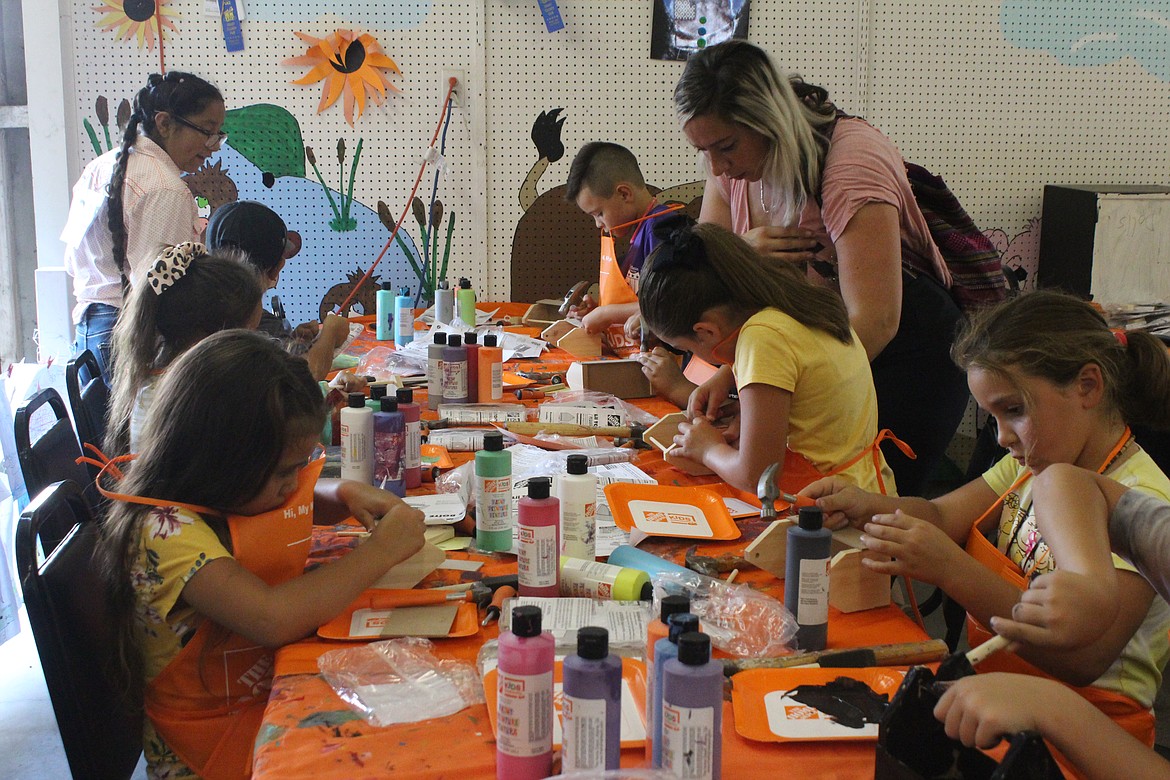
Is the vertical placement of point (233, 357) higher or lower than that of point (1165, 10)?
lower

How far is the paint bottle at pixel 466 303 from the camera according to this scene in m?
4.02

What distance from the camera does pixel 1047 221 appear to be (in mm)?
4918

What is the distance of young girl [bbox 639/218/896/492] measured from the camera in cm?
194

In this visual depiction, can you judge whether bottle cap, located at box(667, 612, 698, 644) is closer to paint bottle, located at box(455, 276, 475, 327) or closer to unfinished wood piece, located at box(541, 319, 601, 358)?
unfinished wood piece, located at box(541, 319, 601, 358)

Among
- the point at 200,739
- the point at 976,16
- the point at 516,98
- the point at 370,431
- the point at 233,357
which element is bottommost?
the point at 200,739

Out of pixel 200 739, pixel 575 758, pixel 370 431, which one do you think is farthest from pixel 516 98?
pixel 575 758

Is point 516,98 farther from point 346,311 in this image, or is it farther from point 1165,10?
point 1165,10

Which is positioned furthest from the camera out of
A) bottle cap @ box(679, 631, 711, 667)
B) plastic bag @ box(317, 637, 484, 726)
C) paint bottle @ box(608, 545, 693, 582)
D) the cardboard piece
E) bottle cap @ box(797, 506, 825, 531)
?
the cardboard piece

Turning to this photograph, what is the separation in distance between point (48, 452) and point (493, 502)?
3.61 ft

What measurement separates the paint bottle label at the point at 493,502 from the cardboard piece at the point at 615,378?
4.05 ft

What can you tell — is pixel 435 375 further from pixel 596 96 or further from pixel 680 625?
pixel 596 96

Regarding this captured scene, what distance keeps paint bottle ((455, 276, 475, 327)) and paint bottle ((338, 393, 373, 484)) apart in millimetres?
2126

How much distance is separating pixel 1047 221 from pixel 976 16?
42.4 inches

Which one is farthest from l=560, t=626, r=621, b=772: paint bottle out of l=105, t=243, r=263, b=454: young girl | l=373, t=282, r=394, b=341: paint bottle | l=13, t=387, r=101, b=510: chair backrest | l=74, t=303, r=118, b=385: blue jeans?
l=373, t=282, r=394, b=341: paint bottle
